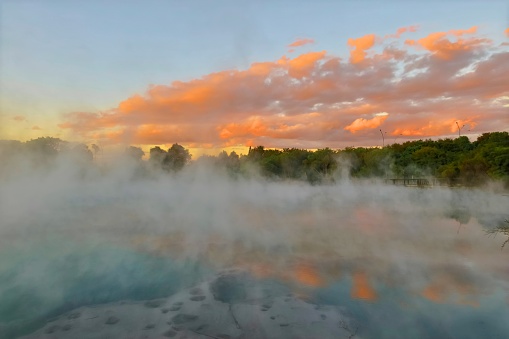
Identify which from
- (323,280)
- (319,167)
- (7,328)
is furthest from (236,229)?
(319,167)

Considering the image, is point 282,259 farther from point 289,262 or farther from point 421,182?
point 421,182

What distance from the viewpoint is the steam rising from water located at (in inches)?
340

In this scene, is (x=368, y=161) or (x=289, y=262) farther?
(x=368, y=161)

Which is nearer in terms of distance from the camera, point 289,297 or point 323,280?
point 289,297

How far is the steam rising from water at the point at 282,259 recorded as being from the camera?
862cm

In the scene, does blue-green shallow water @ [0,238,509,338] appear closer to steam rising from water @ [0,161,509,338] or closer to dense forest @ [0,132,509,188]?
steam rising from water @ [0,161,509,338]

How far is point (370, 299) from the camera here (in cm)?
907

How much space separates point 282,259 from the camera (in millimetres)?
12656

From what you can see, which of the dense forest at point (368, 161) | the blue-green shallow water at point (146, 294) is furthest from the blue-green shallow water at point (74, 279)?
the dense forest at point (368, 161)

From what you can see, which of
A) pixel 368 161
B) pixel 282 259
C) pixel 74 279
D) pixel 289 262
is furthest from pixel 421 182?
pixel 74 279

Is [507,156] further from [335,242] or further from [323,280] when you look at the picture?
[323,280]

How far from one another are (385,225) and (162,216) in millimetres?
12788

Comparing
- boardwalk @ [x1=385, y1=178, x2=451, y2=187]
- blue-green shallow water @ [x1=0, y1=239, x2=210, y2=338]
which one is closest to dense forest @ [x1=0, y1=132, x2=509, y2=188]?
boardwalk @ [x1=385, y1=178, x2=451, y2=187]

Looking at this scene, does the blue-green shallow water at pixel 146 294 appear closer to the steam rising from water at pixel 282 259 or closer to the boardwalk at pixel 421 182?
the steam rising from water at pixel 282 259
